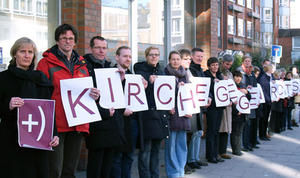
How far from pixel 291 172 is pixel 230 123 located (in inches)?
60.2

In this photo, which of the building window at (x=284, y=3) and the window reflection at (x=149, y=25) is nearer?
the window reflection at (x=149, y=25)

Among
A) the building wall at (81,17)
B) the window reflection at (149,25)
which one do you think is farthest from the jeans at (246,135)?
the building wall at (81,17)

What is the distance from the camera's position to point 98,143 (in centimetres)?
470

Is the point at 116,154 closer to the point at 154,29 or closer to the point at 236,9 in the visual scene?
the point at 154,29

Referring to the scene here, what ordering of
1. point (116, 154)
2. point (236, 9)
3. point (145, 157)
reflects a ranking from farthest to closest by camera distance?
point (236, 9) < point (145, 157) < point (116, 154)

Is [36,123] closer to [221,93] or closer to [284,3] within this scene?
[221,93]

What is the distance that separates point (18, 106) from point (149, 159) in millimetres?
2760

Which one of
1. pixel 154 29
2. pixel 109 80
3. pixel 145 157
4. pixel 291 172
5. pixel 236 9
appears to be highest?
pixel 236 9

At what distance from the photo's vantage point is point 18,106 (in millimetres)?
3736

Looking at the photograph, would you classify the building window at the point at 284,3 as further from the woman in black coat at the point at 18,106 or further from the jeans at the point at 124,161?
the woman in black coat at the point at 18,106

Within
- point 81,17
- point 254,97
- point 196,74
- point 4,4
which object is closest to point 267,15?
point 254,97

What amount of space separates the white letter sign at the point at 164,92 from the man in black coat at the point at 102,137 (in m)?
1.04

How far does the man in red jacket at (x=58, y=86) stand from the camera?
168 inches

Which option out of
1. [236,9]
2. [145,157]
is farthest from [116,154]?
[236,9]
